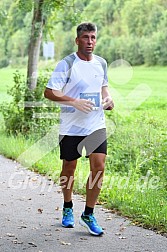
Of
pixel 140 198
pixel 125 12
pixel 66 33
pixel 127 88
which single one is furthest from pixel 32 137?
pixel 66 33

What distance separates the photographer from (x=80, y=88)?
5.16m

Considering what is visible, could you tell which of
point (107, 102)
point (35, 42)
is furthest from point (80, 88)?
point (35, 42)

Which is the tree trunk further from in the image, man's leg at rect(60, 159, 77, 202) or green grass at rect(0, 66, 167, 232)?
man's leg at rect(60, 159, 77, 202)

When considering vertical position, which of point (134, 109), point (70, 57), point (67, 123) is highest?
point (70, 57)

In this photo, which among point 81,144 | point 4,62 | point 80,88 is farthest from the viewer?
point 4,62

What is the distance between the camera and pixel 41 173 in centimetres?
837

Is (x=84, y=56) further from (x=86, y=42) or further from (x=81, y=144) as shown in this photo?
(x=81, y=144)

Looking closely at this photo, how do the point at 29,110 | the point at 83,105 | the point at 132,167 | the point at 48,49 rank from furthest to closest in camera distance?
the point at 48,49 → the point at 29,110 → the point at 132,167 → the point at 83,105

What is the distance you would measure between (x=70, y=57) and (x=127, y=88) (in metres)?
13.3

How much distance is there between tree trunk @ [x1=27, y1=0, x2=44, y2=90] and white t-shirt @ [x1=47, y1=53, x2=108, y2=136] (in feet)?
20.3

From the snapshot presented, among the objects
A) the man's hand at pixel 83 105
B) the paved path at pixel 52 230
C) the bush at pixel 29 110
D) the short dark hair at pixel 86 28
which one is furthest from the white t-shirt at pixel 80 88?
the bush at pixel 29 110

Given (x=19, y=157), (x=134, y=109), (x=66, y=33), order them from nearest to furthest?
1. (x=19, y=157)
2. (x=134, y=109)
3. (x=66, y=33)

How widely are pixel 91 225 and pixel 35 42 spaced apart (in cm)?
689

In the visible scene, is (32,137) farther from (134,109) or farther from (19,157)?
(134,109)
